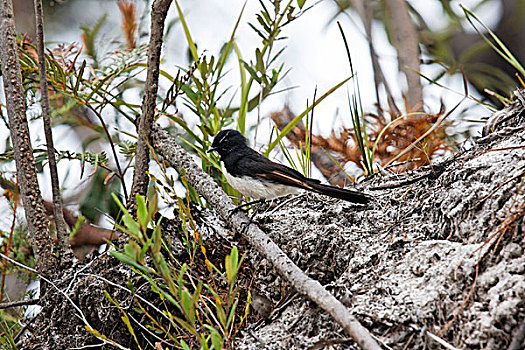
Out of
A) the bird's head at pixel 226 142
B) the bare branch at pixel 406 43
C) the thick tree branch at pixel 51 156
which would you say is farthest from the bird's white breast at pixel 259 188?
the bare branch at pixel 406 43

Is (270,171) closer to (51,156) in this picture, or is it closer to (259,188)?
(259,188)

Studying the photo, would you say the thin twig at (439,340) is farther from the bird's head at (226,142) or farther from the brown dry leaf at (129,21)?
the brown dry leaf at (129,21)

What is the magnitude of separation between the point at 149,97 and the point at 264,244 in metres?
0.61

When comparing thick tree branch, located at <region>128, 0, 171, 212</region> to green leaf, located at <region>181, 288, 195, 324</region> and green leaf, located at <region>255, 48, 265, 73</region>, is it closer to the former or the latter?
green leaf, located at <region>255, 48, 265, 73</region>

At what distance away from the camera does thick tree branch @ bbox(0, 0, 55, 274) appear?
150cm

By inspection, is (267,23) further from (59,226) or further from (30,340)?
(30,340)

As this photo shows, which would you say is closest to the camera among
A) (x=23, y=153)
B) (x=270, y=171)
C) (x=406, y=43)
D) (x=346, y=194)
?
(x=346, y=194)

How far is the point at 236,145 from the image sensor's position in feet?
6.06

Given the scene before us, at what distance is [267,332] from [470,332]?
0.45 metres

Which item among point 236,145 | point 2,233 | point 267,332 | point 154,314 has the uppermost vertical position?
point 2,233

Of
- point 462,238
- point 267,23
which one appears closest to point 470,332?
point 462,238

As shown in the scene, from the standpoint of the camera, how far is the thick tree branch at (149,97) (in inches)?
58.5

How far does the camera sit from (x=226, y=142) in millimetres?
1826

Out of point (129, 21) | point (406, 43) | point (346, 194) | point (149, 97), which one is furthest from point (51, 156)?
point (406, 43)
